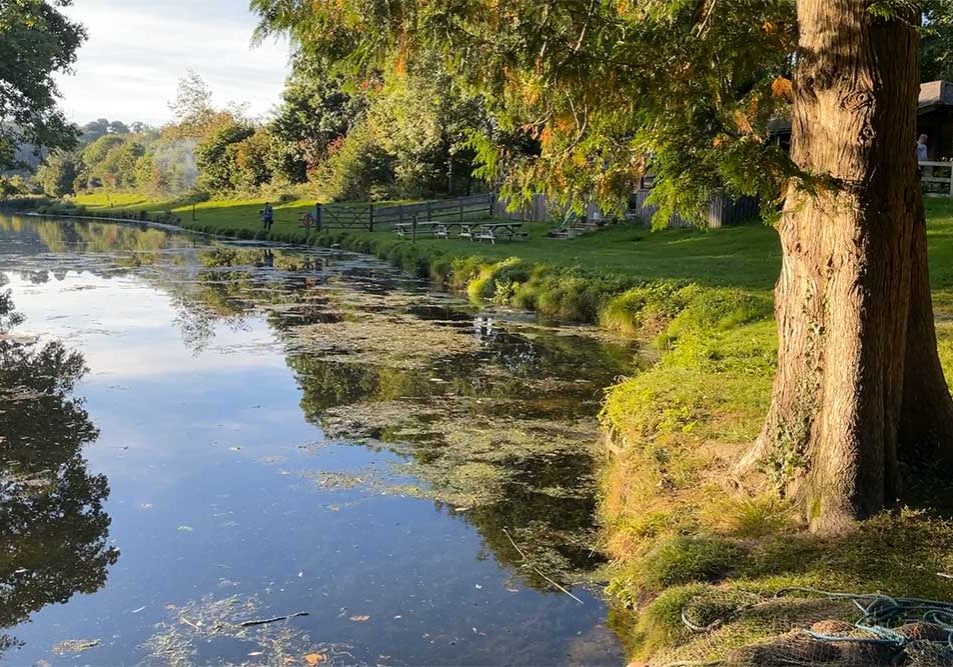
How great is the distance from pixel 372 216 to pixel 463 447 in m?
29.3

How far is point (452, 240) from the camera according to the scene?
3161cm

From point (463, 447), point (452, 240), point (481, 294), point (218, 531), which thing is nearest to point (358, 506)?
point (218, 531)

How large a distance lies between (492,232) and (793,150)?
77.2 ft

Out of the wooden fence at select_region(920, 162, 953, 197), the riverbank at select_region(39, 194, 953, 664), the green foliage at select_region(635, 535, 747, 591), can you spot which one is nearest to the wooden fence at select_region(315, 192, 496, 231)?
the wooden fence at select_region(920, 162, 953, 197)

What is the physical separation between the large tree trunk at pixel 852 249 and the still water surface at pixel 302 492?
6.23 ft

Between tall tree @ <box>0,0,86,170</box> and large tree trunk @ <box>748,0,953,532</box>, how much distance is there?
3266 cm

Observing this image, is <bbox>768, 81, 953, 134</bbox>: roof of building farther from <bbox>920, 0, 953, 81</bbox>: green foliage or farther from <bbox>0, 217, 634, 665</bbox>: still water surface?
<bbox>0, 217, 634, 665</bbox>: still water surface

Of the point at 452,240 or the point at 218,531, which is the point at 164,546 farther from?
the point at 452,240

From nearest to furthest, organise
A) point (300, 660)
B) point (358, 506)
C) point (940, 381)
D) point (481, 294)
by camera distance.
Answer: point (300, 660)
point (940, 381)
point (358, 506)
point (481, 294)

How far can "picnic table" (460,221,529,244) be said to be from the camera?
2997 cm

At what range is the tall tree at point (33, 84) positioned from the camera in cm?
3541

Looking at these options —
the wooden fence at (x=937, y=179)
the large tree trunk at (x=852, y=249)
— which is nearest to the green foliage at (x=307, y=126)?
the wooden fence at (x=937, y=179)

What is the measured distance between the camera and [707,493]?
7.05 m

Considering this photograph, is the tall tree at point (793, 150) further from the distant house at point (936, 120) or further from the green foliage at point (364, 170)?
the green foliage at point (364, 170)
